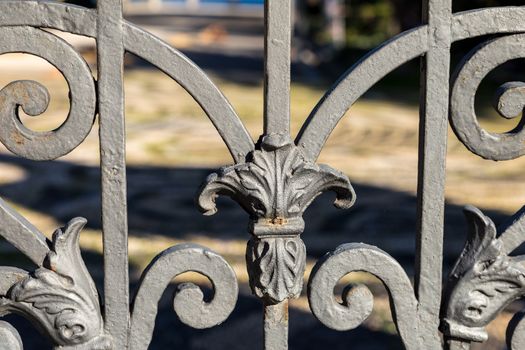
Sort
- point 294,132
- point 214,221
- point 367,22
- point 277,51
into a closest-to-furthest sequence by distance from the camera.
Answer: point 277,51
point 214,221
point 294,132
point 367,22

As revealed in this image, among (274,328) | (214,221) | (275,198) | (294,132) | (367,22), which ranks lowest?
(274,328)

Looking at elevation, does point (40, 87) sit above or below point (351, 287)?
above

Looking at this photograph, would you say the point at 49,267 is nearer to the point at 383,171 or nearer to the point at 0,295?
the point at 0,295

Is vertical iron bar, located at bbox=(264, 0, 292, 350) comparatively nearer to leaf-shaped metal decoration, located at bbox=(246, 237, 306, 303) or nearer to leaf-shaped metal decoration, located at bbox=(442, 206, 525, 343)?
leaf-shaped metal decoration, located at bbox=(246, 237, 306, 303)

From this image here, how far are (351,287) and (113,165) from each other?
0.41 meters

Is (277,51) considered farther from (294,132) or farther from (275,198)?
(294,132)

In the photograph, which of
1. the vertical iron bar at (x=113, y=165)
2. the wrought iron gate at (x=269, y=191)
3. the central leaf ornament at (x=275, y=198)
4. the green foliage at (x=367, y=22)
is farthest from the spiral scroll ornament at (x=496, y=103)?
the green foliage at (x=367, y=22)

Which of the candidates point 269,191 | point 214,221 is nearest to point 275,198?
point 269,191

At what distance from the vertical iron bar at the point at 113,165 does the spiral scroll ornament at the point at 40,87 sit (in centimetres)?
3

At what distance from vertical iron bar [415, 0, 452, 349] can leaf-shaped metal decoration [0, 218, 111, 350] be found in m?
0.52

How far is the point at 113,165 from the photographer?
122 centimetres

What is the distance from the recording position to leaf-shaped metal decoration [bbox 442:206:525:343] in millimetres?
1271

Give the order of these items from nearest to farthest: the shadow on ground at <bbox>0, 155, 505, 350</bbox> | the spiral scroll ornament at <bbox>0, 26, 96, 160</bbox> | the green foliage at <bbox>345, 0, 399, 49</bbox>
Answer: the spiral scroll ornament at <bbox>0, 26, 96, 160</bbox>
the shadow on ground at <bbox>0, 155, 505, 350</bbox>
the green foliage at <bbox>345, 0, 399, 49</bbox>

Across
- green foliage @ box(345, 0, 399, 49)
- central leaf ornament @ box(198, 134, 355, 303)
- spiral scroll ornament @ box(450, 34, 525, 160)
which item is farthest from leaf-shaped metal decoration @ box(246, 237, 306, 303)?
green foliage @ box(345, 0, 399, 49)
